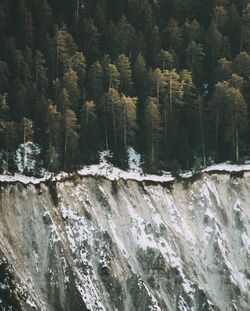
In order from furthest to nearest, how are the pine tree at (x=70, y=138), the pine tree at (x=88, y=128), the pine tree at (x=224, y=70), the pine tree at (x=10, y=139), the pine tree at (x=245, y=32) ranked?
the pine tree at (x=245, y=32)
the pine tree at (x=224, y=70)
the pine tree at (x=88, y=128)
the pine tree at (x=70, y=138)
the pine tree at (x=10, y=139)

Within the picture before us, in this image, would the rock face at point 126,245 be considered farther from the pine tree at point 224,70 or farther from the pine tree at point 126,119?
the pine tree at point 224,70

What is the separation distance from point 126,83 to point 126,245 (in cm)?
2479

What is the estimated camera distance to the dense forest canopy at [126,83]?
7894 cm

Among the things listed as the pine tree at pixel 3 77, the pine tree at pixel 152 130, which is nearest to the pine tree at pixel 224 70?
the pine tree at pixel 152 130

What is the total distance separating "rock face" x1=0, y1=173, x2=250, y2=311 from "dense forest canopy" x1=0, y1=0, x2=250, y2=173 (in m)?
5.69

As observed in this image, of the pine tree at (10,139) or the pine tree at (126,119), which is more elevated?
the pine tree at (126,119)

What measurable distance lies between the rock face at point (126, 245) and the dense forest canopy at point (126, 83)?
569 cm

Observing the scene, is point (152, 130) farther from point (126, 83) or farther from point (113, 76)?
point (113, 76)

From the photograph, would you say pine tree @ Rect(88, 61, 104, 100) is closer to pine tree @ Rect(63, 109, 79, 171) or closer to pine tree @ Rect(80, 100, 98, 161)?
pine tree @ Rect(80, 100, 98, 161)

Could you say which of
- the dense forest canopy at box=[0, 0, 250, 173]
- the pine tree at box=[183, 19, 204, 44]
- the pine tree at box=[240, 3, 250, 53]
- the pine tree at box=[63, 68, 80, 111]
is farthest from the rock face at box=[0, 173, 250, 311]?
the pine tree at box=[183, 19, 204, 44]

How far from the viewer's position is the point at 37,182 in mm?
69188

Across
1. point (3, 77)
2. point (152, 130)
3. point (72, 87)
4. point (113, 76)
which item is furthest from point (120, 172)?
point (3, 77)

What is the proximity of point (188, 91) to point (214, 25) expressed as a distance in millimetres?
13009

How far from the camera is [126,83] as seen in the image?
286ft
